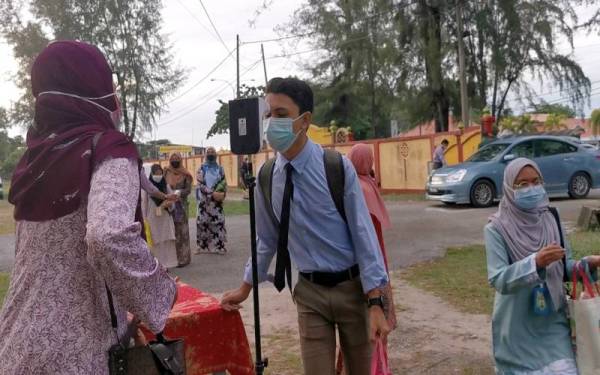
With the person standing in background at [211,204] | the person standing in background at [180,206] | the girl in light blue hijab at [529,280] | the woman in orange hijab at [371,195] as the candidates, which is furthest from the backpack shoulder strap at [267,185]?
the person standing in background at [211,204]

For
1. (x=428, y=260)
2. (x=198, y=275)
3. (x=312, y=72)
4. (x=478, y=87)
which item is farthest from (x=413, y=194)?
(x=312, y=72)

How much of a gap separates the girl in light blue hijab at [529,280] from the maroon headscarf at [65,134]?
6.48 ft

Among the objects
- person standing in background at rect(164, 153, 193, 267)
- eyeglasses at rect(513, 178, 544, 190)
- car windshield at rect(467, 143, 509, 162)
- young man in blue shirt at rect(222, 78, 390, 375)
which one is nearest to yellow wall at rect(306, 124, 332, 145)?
car windshield at rect(467, 143, 509, 162)

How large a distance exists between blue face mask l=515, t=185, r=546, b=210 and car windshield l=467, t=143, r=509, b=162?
1205cm

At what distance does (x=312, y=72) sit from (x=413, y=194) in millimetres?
16286

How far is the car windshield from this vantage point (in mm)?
14709

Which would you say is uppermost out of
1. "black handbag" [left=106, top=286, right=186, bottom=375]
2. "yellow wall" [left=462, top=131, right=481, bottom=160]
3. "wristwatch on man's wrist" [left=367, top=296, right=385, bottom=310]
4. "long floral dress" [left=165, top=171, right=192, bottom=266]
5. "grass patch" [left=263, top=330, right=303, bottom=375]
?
"yellow wall" [left=462, top=131, right=481, bottom=160]

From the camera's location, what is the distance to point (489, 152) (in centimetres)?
1493

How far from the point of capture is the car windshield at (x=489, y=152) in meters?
14.7

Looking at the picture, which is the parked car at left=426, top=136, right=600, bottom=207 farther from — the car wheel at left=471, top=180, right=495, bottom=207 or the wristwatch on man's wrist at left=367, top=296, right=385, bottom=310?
the wristwatch on man's wrist at left=367, top=296, right=385, bottom=310

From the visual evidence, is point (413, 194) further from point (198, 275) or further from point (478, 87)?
point (198, 275)

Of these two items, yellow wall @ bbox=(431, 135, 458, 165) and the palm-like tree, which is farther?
the palm-like tree

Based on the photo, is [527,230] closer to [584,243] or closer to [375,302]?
[375,302]

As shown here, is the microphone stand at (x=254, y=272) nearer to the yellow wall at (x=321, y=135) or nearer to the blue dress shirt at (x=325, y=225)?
the blue dress shirt at (x=325, y=225)
